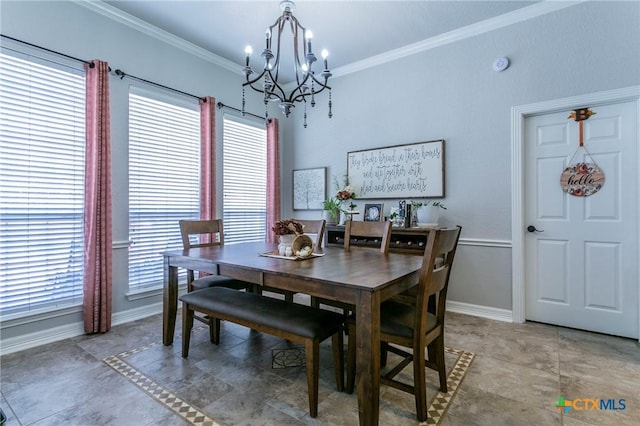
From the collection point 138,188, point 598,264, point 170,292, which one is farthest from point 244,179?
point 598,264

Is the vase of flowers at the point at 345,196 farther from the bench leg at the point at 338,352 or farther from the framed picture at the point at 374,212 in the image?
the bench leg at the point at 338,352

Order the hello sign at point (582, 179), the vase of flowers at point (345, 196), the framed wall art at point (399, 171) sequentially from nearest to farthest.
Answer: the hello sign at point (582, 179), the framed wall art at point (399, 171), the vase of flowers at point (345, 196)

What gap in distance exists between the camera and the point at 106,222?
2.85 meters

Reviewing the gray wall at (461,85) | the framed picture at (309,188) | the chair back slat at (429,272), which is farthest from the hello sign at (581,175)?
the framed picture at (309,188)

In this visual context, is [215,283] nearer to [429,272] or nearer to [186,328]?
[186,328]

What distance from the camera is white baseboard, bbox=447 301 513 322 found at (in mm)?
3133

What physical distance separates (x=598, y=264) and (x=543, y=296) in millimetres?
520

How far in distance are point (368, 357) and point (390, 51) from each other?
138 inches

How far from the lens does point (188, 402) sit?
1794 mm

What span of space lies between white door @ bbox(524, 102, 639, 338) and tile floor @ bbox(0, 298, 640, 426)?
0.26 metres

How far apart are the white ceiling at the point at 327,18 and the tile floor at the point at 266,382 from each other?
9.60 ft

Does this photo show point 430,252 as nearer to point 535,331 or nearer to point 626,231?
point 535,331

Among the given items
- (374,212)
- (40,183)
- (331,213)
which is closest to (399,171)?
(374,212)

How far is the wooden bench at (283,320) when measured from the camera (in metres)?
1.68
